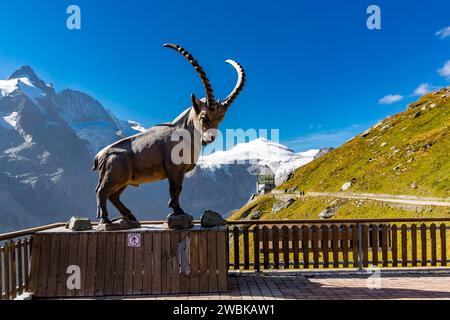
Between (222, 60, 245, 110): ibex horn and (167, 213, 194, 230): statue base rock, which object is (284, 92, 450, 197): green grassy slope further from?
(167, 213, 194, 230): statue base rock

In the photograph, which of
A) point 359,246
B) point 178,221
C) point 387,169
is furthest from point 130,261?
point 387,169

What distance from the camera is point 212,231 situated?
7316mm

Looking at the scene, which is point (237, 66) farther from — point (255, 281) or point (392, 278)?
point (392, 278)

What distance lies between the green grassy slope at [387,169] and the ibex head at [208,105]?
2221 cm

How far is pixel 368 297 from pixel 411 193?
1143 inches

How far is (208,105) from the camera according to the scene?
7195 mm

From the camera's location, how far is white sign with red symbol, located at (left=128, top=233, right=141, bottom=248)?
7.23 m

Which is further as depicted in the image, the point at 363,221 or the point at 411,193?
the point at 411,193

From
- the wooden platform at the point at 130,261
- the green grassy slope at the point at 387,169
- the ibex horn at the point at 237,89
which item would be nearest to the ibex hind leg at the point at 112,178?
the wooden platform at the point at 130,261

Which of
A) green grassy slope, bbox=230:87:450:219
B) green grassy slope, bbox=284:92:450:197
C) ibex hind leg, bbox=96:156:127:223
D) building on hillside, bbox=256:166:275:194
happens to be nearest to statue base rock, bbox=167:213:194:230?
ibex hind leg, bbox=96:156:127:223

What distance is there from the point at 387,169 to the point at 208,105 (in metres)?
40.2

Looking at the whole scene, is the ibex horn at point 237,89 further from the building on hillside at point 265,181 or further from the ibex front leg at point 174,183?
the building on hillside at point 265,181

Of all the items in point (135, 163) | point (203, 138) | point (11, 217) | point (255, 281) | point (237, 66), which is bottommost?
point (11, 217)
